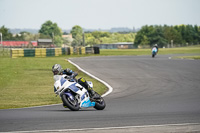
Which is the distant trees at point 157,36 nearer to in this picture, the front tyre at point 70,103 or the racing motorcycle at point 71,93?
the racing motorcycle at point 71,93

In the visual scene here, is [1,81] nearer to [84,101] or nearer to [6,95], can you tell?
[6,95]

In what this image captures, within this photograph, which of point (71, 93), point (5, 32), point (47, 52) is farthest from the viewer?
point (5, 32)

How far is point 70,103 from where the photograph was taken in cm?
1109

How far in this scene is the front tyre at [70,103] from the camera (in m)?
11.0

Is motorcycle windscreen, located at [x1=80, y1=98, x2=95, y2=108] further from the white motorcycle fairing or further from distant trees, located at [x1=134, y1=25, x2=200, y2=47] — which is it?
distant trees, located at [x1=134, y1=25, x2=200, y2=47]

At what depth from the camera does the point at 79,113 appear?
10633 mm

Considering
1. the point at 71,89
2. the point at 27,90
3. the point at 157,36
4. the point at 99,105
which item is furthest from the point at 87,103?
the point at 157,36

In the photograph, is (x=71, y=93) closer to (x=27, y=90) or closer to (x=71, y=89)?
Answer: (x=71, y=89)

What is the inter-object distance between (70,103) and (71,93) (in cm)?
27

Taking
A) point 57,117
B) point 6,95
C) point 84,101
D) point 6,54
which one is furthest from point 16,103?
point 6,54

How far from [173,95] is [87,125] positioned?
7995 millimetres

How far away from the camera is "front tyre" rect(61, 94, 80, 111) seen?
36.1 ft

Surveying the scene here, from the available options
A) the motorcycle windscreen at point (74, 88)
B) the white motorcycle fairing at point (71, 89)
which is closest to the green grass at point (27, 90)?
the white motorcycle fairing at point (71, 89)

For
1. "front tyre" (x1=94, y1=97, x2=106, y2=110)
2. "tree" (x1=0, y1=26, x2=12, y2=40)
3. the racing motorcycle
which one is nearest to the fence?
"front tyre" (x1=94, y1=97, x2=106, y2=110)
